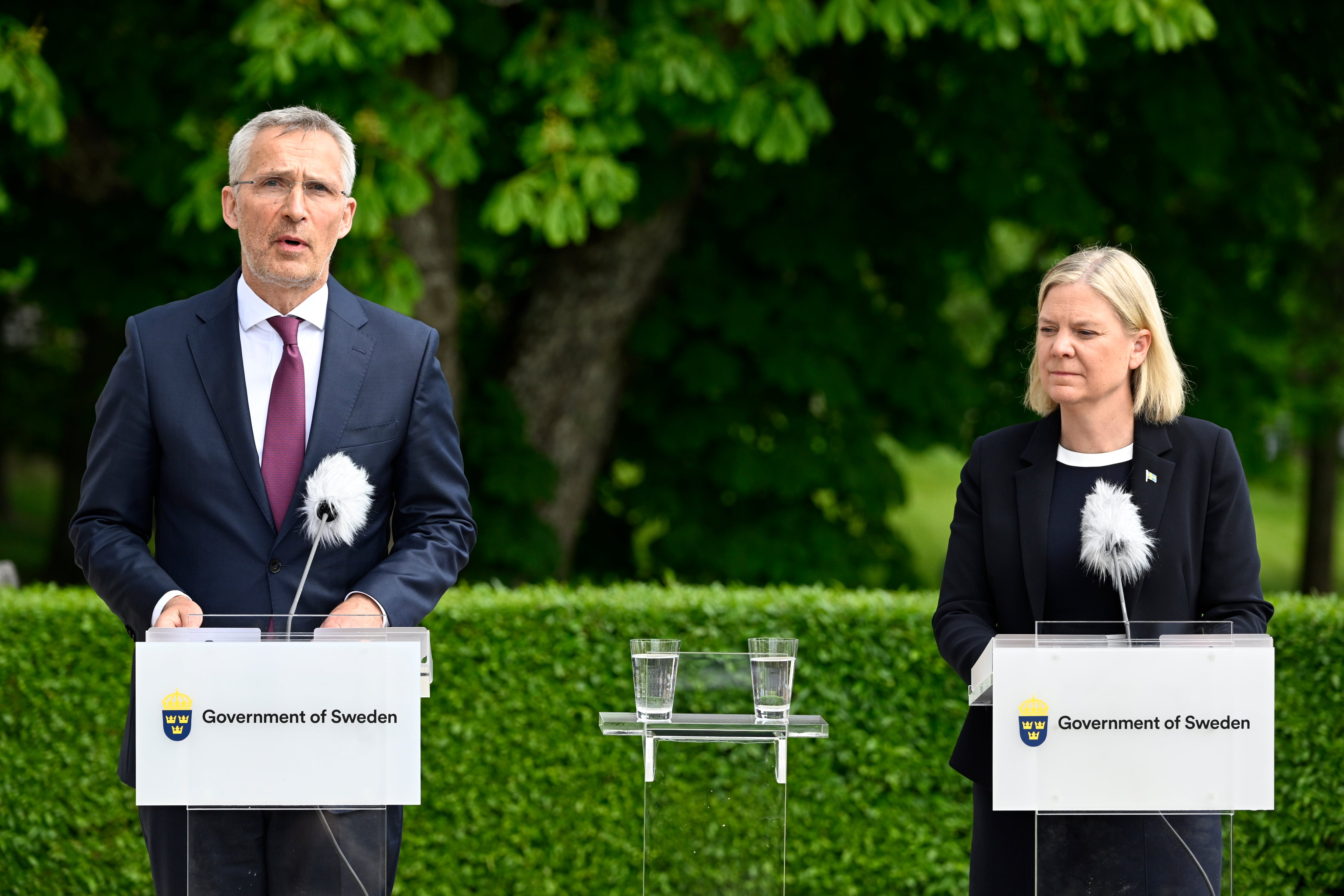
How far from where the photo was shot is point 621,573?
31.6ft

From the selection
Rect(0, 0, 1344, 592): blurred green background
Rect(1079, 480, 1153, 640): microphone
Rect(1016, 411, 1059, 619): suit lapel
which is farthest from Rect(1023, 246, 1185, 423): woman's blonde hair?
Rect(0, 0, 1344, 592): blurred green background

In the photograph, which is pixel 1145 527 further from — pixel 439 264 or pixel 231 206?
pixel 439 264

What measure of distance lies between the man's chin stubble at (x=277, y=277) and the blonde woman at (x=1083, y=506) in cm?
150

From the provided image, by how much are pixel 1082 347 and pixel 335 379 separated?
159cm

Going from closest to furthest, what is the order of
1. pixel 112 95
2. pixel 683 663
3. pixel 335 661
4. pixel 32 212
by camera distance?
pixel 335 661 < pixel 683 663 < pixel 112 95 < pixel 32 212

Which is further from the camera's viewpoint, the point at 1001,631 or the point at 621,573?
the point at 621,573

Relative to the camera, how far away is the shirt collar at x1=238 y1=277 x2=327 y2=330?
2896mm

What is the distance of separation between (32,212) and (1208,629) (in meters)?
8.13

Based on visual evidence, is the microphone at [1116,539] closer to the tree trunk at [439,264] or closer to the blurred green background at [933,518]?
the tree trunk at [439,264]

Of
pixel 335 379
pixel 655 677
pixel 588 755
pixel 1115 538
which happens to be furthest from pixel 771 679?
pixel 588 755

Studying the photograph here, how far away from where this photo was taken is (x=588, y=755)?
5.19 meters

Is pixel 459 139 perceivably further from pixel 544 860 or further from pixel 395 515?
pixel 395 515

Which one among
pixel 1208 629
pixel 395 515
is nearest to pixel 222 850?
pixel 395 515

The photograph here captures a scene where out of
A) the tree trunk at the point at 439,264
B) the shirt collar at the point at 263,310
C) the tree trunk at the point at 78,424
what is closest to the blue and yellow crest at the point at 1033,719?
the shirt collar at the point at 263,310
